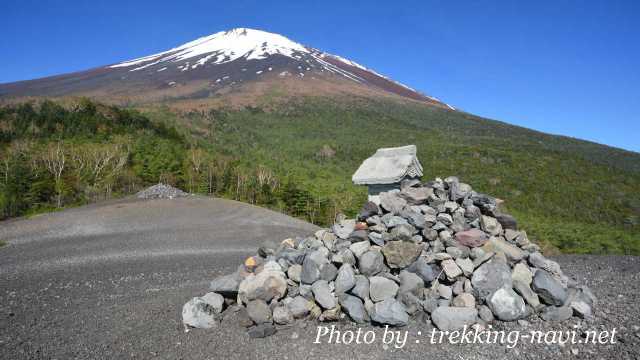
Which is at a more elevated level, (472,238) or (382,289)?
(472,238)

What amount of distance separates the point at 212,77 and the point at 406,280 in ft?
272

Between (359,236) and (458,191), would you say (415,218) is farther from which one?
(458,191)

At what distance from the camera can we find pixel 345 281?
5523 mm

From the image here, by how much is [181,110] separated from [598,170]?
50436mm

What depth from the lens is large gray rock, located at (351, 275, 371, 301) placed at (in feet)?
18.0

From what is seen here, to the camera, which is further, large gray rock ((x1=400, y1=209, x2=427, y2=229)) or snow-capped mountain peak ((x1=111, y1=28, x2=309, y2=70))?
snow-capped mountain peak ((x1=111, y1=28, x2=309, y2=70))

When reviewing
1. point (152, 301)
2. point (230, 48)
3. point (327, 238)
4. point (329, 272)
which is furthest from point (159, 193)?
point (230, 48)

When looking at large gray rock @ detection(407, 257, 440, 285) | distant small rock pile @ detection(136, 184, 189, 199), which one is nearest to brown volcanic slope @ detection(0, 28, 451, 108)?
distant small rock pile @ detection(136, 184, 189, 199)

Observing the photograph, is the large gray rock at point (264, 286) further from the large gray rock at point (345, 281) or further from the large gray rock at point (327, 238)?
the large gray rock at point (327, 238)

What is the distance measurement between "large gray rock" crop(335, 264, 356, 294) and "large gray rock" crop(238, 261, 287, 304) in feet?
2.73

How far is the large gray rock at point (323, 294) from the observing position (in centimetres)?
540

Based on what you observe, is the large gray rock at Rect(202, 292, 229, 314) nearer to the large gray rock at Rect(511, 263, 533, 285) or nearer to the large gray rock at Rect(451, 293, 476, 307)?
the large gray rock at Rect(451, 293, 476, 307)

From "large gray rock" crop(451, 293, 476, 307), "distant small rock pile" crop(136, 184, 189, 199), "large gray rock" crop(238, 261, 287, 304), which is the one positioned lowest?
"distant small rock pile" crop(136, 184, 189, 199)

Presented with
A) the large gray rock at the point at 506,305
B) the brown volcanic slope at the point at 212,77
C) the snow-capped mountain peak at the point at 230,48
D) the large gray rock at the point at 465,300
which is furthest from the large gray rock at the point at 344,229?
the snow-capped mountain peak at the point at 230,48
